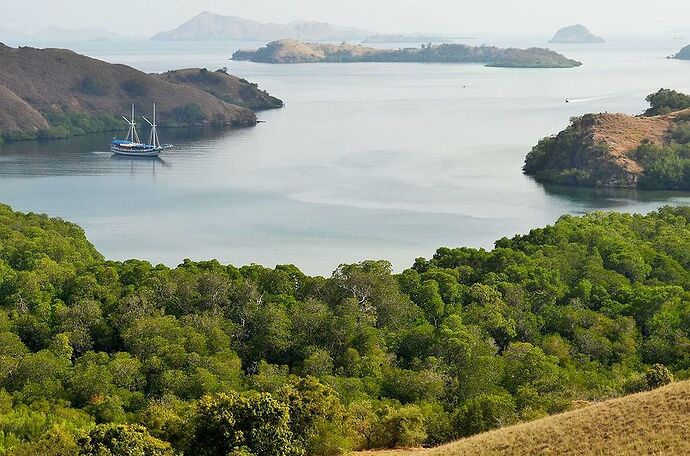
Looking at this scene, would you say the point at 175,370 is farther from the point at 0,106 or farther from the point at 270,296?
the point at 0,106

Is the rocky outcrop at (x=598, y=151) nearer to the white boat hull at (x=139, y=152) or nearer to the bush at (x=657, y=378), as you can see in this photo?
the white boat hull at (x=139, y=152)

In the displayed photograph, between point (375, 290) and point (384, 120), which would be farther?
point (384, 120)

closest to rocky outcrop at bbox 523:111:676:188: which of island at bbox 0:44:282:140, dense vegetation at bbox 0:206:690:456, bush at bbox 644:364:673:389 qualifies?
dense vegetation at bbox 0:206:690:456

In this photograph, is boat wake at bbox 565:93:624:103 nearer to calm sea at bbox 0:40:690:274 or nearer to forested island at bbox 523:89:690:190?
calm sea at bbox 0:40:690:274

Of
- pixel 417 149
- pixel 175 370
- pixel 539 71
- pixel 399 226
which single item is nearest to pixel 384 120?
pixel 417 149

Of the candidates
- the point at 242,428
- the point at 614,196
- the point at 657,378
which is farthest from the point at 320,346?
the point at 614,196

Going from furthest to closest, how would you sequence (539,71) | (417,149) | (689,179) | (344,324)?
(539,71) < (417,149) < (689,179) < (344,324)

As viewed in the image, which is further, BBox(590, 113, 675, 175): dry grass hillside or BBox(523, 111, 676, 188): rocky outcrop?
BBox(590, 113, 675, 175): dry grass hillside
